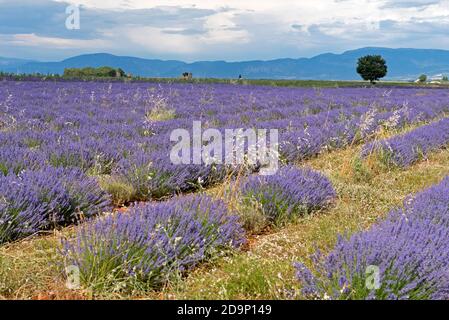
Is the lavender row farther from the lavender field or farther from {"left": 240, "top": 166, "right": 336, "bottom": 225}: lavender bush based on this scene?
{"left": 240, "top": 166, "right": 336, "bottom": 225}: lavender bush

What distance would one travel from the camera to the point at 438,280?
249 centimetres

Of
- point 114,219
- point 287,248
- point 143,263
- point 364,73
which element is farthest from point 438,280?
point 364,73

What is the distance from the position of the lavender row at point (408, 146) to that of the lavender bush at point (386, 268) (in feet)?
9.69

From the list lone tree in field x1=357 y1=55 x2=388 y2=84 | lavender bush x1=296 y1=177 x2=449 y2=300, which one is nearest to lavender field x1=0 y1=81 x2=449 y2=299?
lavender bush x1=296 y1=177 x2=449 y2=300

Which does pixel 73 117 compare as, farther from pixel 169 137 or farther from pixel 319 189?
pixel 319 189

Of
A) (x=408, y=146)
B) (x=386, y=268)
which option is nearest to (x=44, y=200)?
(x=386, y=268)

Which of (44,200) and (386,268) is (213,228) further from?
(44,200)

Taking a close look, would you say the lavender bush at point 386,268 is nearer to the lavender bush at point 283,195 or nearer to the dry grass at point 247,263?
the dry grass at point 247,263

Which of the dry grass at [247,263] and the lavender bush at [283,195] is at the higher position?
the lavender bush at [283,195]

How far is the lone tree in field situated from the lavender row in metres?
52.1

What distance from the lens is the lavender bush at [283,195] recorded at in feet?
13.9

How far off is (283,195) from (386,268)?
5.93 ft

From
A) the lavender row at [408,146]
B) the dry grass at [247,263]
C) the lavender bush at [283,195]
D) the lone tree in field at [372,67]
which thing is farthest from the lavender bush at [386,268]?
the lone tree in field at [372,67]
